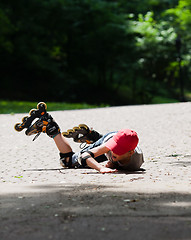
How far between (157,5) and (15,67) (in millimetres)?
12317

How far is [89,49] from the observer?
3284 centimetres

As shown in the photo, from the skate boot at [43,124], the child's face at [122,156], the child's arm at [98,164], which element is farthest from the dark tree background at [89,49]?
the child's face at [122,156]

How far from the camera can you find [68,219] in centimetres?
397

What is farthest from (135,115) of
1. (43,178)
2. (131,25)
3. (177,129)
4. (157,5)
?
Answer: (157,5)

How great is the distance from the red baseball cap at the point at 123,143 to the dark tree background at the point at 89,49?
929 inches

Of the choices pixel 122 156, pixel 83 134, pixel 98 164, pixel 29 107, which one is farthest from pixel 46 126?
pixel 29 107

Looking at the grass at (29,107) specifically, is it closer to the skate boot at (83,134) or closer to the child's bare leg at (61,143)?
the skate boot at (83,134)

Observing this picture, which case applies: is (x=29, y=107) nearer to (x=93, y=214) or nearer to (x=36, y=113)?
(x=36, y=113)

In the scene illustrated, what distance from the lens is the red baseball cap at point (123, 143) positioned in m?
6.08

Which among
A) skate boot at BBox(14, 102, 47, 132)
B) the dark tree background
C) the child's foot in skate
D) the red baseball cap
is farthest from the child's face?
the dark tree background

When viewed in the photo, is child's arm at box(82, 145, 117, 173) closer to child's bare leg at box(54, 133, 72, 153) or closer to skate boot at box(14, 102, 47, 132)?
child's bare leg at box(54, 133, 72, 153)

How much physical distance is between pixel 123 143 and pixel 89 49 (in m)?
27.3

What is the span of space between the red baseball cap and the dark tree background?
77.4 feet

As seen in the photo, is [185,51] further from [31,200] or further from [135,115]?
[31,200]
